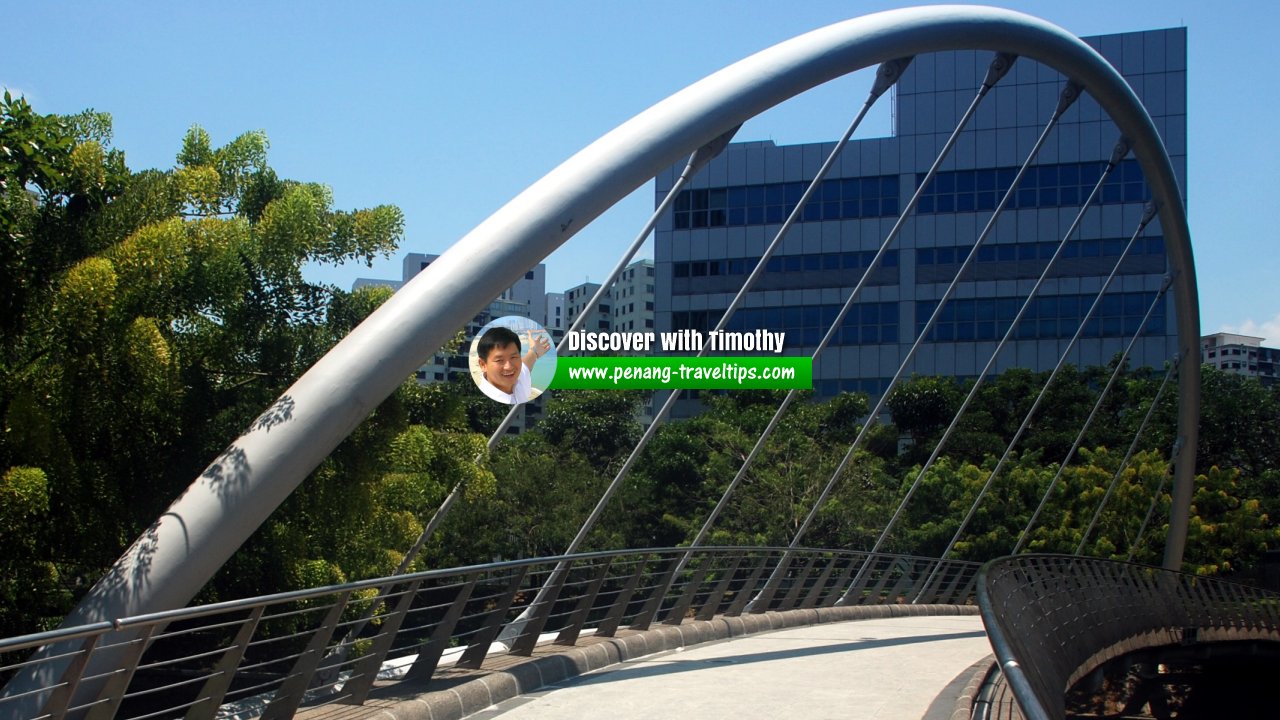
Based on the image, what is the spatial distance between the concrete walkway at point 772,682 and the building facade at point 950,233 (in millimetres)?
37638

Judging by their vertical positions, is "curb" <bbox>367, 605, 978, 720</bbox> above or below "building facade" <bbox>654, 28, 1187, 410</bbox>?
below

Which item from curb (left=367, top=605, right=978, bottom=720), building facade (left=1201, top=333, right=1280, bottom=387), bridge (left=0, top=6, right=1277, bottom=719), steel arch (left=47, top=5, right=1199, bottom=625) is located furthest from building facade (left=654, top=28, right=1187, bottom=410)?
building facade (left=1201, top=333, right=1280, bottom=387)

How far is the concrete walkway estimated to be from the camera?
28.1 feet

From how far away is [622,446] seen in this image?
4047 cm

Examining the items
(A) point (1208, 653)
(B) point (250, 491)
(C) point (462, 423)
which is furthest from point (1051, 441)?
(B) point (250, 491)

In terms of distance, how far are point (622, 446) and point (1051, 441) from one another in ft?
42.1

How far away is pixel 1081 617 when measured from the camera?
13.9 meters

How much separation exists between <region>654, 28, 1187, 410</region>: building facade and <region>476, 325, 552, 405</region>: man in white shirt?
3447 centimetres

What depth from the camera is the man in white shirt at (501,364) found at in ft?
49.5

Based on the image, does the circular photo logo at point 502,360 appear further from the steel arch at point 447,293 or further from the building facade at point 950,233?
the building facade at point 950,233

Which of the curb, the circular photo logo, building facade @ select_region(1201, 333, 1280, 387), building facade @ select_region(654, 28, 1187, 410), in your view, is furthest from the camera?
building facade @ select_region(1201, 333, 1280, 387)

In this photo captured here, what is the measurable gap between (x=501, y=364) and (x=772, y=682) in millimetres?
8920

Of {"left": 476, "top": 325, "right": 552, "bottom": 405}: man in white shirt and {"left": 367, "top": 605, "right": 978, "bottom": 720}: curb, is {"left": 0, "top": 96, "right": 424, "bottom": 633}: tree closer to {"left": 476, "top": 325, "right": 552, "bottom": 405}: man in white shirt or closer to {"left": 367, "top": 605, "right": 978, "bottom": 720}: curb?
{"left": 367, "top": 605, "right": 978, "bottom": 720}: curb

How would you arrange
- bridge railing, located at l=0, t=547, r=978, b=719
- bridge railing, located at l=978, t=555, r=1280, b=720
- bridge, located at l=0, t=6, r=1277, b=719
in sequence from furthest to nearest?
bridge railing, located at l=978, t=555, r=1280, b=720, bridge, located at l=0, t=6, r=1277, b=719, bridge railing, located at l=0, t=547, r=978, b=719
